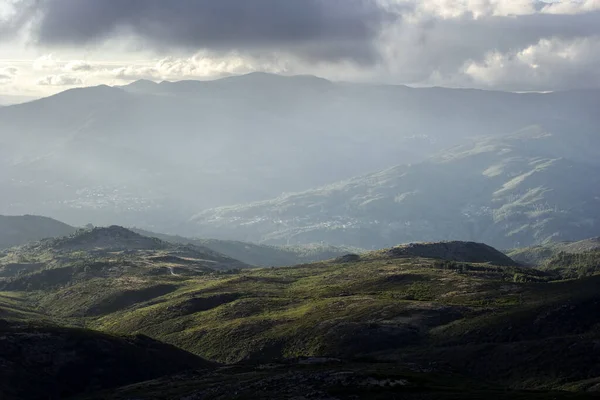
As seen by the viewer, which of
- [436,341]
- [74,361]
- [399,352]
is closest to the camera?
[74,361]

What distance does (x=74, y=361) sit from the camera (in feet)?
482

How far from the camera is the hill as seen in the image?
447ft

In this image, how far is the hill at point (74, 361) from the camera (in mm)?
136375

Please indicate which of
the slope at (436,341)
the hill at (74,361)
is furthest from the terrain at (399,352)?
the hill at (74,361)

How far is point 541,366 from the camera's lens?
127312 mm

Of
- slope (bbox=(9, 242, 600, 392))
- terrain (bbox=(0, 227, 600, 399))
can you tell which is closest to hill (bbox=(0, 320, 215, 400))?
terrain (bbox=(0, 227, 600, 399))

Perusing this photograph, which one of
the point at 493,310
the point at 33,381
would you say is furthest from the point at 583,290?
the point at 33,381

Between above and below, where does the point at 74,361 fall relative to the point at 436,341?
below

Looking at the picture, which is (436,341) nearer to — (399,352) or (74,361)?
(399,352)

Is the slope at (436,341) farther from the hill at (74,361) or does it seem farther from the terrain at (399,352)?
the hill at (74,361)

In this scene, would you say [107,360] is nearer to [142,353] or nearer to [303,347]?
[142,353]

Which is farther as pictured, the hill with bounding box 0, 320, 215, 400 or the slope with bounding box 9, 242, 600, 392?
Answer: the hill with bounding box 0, 320, 215, 400

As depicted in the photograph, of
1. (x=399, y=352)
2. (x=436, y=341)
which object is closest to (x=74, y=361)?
(x=399, y=352)

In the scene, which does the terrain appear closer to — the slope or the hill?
the slope
